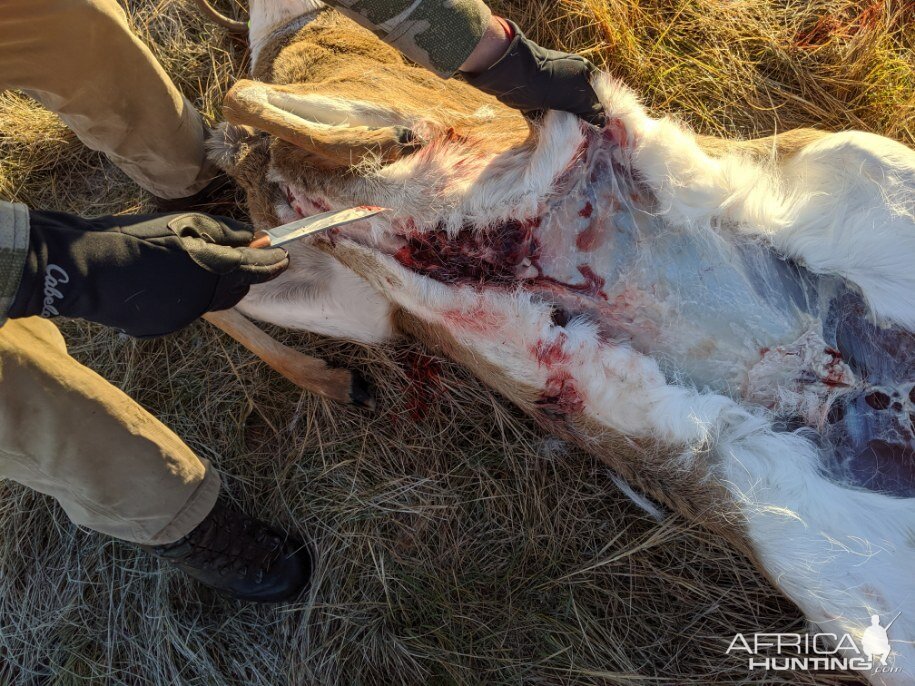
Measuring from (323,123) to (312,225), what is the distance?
1.56 feet

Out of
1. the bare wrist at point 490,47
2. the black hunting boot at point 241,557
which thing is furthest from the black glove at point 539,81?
the black hunting boot at point 241,557

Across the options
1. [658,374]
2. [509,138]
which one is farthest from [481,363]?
[509,138]

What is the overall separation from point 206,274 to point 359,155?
0.75 metres

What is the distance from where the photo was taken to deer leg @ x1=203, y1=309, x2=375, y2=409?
11.0 feet

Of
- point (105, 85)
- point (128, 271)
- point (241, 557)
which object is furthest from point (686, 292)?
point (105, 85)

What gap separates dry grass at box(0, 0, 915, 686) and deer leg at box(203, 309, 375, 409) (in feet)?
0.39

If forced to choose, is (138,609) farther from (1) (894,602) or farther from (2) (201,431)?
(1) (894,602)

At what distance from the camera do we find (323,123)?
261 centimetres

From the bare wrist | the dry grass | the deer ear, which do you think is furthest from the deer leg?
the bare wrist

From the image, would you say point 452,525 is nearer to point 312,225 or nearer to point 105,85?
point 312,225

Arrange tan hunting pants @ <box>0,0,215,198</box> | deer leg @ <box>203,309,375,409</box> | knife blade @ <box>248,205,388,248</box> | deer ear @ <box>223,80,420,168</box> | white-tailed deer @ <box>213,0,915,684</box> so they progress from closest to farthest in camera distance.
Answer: white-tailed deer @ <box>213,0,915,684</box>
knife blade @ <box>248,205,388,248</box>
deer ear @ <box>223,80,420,168</box>
tan hunting pants @ <box>0,0,215,198</box>
deer leg @ <box>203,309,375,409</box>

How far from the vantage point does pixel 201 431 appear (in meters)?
3.61

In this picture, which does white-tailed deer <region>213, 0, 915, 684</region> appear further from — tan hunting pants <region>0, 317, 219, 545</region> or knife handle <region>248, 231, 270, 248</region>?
tan hunting pants <region>0, 317, 219, 545</region>

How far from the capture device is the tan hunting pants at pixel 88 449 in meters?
2.46
